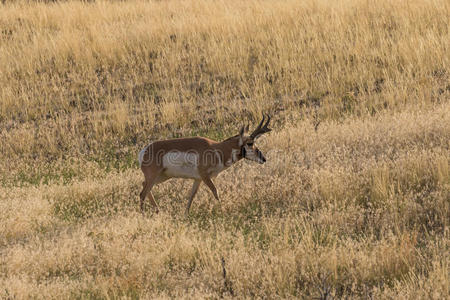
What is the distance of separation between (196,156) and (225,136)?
16.6 ft

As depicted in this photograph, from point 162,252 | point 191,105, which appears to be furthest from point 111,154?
point 162,252

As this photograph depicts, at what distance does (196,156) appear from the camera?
9695 millimetres

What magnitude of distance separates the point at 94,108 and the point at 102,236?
8.47 m

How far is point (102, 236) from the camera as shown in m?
8.84

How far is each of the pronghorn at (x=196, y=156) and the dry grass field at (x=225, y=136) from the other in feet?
1.97

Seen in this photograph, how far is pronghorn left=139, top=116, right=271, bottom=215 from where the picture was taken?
9742mm

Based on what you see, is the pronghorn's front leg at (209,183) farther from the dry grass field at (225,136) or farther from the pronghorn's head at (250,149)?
the pronghorn's head at (250,149)

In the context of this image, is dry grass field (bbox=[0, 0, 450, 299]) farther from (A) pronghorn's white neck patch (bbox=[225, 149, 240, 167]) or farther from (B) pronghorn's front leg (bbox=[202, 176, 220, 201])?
(A) pronghorn's white neck patch (bbox=[225, 149, 240, 167])

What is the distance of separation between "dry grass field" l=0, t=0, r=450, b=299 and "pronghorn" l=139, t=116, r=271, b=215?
1.97 ft

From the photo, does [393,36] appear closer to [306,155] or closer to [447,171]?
[306,155]

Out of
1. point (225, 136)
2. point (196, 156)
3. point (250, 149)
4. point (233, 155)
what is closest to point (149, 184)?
point (196, 156)

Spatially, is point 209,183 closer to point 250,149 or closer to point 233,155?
point 233,155

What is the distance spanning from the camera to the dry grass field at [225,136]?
7.43m

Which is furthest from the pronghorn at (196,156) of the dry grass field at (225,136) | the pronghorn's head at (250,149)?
the dry grass field at (225,136)
